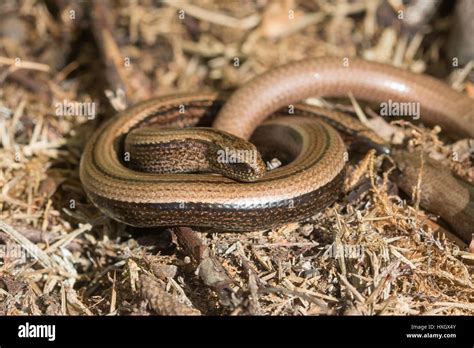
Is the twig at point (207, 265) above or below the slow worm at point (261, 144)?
below

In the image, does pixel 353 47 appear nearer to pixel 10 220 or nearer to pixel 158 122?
pixel 158 122

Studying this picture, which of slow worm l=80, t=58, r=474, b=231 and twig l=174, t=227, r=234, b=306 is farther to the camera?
slow worm l=80, t=58, r=474, b=231

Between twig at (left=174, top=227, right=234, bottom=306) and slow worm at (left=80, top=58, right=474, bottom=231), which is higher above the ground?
slow worm at (left=80, top=58, right=474, bottom=231)

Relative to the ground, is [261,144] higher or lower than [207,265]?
higher

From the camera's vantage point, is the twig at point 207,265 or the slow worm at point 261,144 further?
the slow worm at point 261,144

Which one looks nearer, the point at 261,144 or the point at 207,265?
the point at 207,265

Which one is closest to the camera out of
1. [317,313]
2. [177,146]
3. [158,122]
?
[317,313]

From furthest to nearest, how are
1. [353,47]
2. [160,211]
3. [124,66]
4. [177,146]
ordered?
[353,47], [124,66], [177,146], [160,211]

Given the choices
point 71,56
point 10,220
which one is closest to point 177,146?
point 10,220
